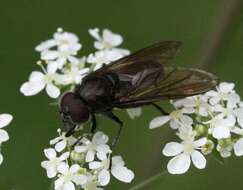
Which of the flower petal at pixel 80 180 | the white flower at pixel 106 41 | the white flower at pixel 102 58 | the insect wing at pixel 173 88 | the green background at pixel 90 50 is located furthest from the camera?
the green background at pixel 90 50

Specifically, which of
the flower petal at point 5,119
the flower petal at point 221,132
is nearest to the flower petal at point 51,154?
the flower petal at point 5,119

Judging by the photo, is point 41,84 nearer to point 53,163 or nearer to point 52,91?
point 52,91

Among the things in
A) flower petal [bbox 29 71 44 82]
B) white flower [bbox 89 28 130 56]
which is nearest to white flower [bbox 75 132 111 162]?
flower petal [bbox 29 71 44 82]

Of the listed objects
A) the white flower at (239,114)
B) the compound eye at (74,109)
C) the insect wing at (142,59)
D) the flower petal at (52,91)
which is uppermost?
the flower petal at (52,91)

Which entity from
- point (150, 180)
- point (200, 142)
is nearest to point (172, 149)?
point (200, 142)

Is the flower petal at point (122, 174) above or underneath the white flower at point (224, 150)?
above

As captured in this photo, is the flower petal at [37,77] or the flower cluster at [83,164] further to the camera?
the flower petal at [37,77]

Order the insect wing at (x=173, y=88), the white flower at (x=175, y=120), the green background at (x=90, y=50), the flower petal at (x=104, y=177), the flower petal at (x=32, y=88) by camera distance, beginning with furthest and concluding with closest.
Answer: the green background at (x=90, y=50) < the flower petal at (x=32, y=88) < the white flower at (x=175, y=120) < the insect wing at (x=173, y=88) < the flower petal at (x=104, y=177)

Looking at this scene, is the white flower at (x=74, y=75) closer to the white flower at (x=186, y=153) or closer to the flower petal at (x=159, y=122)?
the flower petal at (x=159, y=122)
